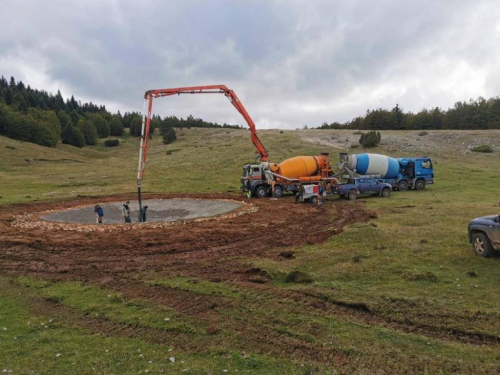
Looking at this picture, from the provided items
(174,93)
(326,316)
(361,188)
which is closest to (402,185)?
(361,188)

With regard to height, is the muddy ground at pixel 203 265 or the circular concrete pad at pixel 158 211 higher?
the muddy ground at pixel 203 265

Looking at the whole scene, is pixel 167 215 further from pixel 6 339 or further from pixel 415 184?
pixel 415 184

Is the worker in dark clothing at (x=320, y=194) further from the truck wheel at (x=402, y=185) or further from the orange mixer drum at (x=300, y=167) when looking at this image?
the truck wheel at (x=402, y=185)

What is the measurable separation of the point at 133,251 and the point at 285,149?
153 ft

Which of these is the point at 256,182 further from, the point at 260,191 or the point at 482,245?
the point at 482,245

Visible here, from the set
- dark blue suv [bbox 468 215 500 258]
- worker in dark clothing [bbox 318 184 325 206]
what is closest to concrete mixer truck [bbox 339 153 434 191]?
worker in dark clothing [bbox 318 184 325 206]

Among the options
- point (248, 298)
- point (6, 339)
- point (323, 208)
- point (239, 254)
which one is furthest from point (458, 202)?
point (6, 339)

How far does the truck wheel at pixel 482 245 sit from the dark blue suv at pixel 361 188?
1702cm

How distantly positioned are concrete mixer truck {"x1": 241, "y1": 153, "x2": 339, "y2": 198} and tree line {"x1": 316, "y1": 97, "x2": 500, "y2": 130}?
6469cm

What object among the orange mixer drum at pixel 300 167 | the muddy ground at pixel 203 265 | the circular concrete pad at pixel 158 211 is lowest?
the circular concrete pad at pixel 158 211

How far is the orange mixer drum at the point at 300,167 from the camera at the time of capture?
31297 millimetres

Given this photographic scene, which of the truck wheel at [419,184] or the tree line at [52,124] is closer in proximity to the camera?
the truck wheel at [419,184]

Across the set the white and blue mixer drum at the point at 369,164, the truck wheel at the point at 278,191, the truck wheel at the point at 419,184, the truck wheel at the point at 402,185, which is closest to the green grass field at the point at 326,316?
the white and blue mixer drum at the point at 369,164

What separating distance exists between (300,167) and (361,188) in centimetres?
513
